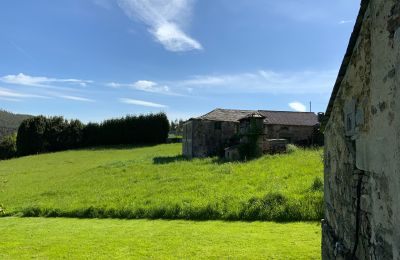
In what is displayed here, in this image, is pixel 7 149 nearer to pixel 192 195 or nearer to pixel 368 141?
pixel 192 195

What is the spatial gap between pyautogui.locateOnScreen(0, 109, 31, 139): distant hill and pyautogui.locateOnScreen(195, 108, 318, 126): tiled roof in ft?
210

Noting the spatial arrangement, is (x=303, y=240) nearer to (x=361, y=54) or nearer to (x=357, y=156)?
(x=357, y=156)

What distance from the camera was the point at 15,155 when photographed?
6444 centimetres

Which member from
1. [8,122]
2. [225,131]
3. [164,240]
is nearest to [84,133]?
[225,131]

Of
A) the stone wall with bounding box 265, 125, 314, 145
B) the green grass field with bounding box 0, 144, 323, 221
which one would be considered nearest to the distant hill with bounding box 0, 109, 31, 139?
the stone wall with bounding box 265, 125, 314, 145

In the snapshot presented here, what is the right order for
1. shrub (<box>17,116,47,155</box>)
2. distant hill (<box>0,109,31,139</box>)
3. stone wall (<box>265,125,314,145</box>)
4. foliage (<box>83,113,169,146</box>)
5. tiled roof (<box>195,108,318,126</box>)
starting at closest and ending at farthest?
1. tiled roof (<box>195,108,318,126</box>)
2. stone wall (<box>265,125,314,145</box>)
3. shrub (<box>17,116,47,155</box>)
4. foliage (<box>83,113,169,146</box>)
5. distant hill (<box>0,109,31,139</box>)

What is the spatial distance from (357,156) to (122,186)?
18952 mm

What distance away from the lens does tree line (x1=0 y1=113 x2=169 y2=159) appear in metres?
63.6

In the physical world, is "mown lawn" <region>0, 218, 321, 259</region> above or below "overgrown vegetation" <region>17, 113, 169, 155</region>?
below

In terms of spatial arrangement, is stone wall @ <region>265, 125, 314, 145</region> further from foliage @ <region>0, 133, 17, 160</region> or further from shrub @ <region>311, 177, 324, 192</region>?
foliage @ <region>0, 133, 17, 160</region>

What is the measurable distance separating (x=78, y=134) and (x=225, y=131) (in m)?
35.7

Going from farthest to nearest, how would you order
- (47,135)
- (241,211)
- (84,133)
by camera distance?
1. (84,133)
2. (47,135)
3. (241,211)

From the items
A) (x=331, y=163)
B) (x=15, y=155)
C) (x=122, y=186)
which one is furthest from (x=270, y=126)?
(x=15, y=155)

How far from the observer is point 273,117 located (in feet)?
137
